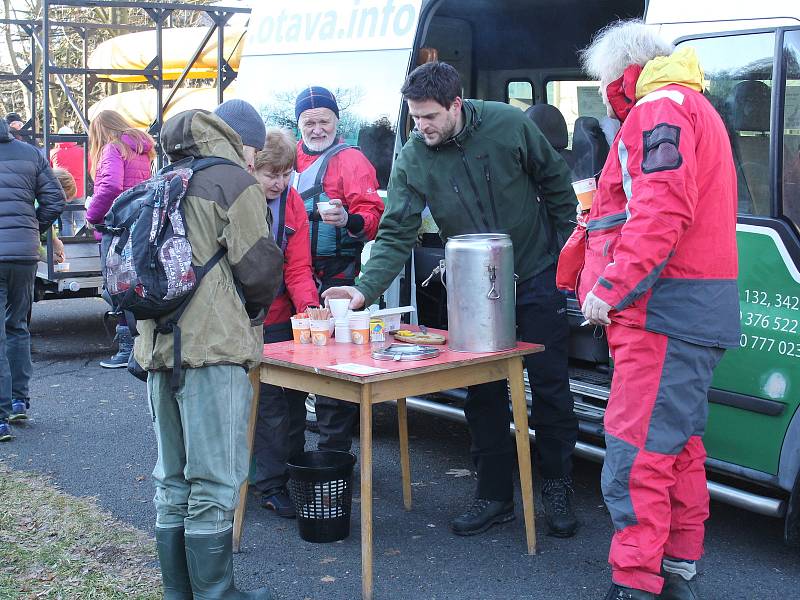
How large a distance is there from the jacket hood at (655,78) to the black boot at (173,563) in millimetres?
2144

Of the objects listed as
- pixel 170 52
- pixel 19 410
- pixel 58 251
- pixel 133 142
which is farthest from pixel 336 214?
pixel 170 52

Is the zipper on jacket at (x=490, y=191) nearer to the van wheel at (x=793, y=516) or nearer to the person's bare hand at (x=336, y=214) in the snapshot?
the person's bare hand at (x=336, y=214)

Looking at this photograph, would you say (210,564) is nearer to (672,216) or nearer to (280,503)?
(280,503)

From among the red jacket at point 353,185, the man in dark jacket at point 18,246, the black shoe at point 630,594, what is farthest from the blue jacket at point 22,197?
the black shoe at point 630,594

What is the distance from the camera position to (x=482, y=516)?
440 cm

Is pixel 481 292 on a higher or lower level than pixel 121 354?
higher

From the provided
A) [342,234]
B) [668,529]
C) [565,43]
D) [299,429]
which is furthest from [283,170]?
[565,43]

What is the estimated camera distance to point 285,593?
3.80 m

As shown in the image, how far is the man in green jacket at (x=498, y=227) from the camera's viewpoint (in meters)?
4.18

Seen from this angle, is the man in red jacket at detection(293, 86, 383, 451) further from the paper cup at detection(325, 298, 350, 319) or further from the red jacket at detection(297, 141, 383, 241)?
the paper cup at detection(325, 298, 350, 319)

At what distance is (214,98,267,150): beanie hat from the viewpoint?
358 centimetres

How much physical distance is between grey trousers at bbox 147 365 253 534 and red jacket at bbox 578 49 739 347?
1283 millimetres

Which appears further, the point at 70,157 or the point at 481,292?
the point at 70,157

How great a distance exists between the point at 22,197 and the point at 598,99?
3.86m
